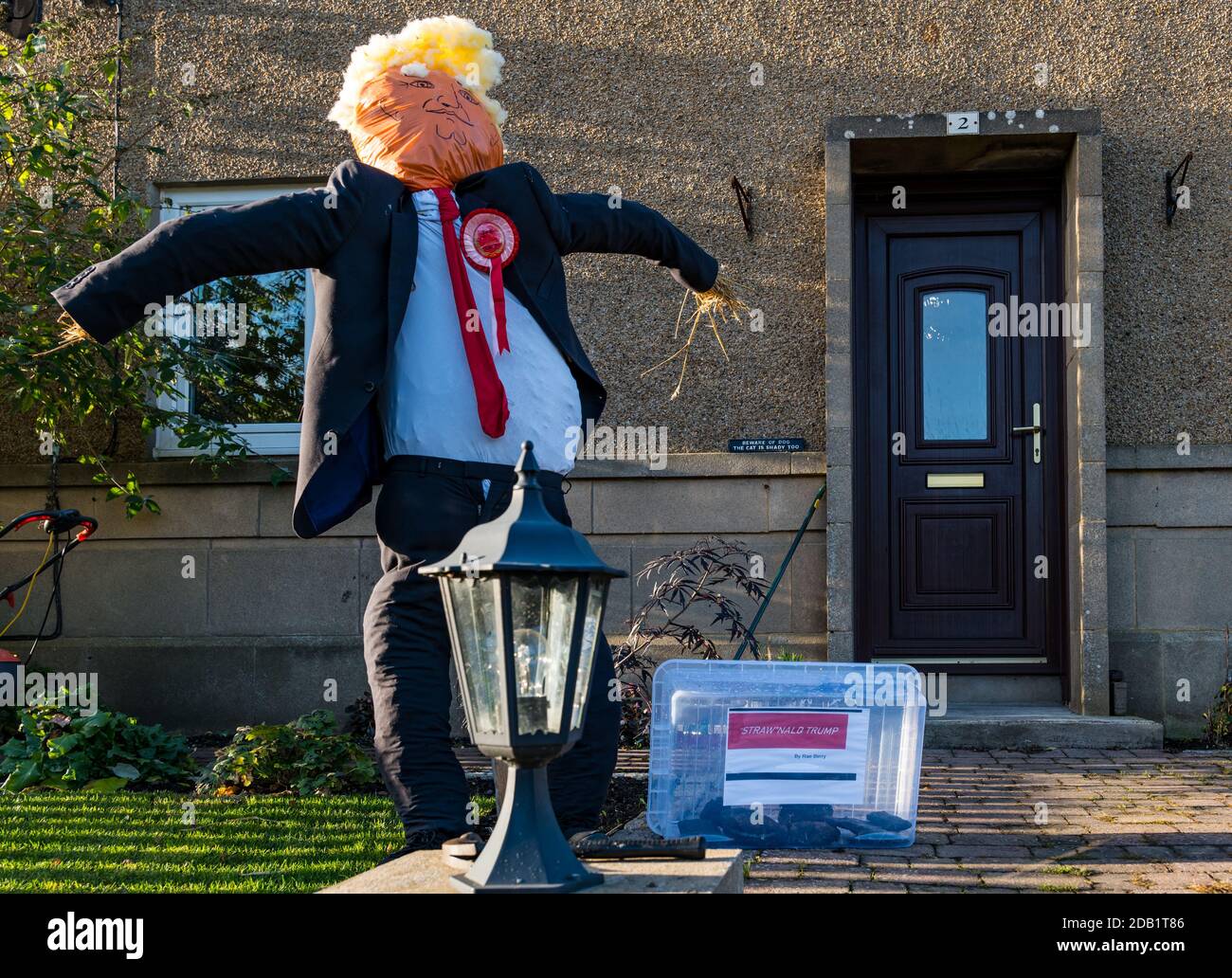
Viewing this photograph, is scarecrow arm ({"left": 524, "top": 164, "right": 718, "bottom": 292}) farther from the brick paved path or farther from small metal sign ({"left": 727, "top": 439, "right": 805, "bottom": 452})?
small metal sign ({"left": 727, "top": 439, "right": 805, "bottom": 452})

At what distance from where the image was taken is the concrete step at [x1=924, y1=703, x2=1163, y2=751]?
613 centimetres

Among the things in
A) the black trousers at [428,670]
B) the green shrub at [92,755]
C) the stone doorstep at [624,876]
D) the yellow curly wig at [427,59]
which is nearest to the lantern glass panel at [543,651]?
the stone doorstep at [624,876]

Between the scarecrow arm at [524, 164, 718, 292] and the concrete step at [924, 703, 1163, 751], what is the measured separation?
314 cm

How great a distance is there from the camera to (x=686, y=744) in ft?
13.0

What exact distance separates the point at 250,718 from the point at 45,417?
182 centimetres

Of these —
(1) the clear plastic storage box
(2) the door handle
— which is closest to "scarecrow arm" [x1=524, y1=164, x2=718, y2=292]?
(1) the clear plastic storage box

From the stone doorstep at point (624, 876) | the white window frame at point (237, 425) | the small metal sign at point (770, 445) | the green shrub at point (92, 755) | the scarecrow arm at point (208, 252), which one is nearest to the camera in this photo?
the stone doorstep at point (624, 876)

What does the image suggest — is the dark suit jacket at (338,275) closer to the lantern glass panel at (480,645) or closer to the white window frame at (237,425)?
the lantern glass panel at (480,645)

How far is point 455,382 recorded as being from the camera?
121 inches

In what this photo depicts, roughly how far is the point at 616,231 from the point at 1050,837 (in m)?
2.21

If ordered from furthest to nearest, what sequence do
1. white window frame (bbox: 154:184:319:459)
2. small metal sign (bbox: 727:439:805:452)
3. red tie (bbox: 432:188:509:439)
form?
white window frame (bbox: 154:184:319:459)
small metal sign (bbox: 727:439:805:452)
red tie (bbox: 432:188:509:439)

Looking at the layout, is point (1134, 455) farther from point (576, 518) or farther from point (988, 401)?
point (576, 518)

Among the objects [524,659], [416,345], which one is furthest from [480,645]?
[416,345]

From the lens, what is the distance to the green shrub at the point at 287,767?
5.07m
